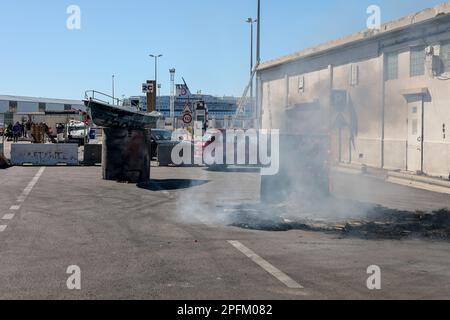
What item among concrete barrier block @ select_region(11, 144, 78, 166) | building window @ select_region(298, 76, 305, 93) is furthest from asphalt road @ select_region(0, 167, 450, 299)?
concrete barrier block @ select_region(11, 144, 78, 166)

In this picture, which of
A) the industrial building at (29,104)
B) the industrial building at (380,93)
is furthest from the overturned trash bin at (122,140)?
the industrial building at (29,104)

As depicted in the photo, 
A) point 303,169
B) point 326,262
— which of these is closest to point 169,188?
point 303,169

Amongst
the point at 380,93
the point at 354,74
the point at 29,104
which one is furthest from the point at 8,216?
the point at 29,104

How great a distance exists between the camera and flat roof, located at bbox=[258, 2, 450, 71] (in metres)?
14.4

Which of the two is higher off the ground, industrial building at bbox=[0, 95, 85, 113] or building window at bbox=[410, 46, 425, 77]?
industrial building at bbox=[0, 95, 85, 113]

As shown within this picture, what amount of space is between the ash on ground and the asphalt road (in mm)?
427

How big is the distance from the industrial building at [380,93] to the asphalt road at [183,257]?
5961 millimetres

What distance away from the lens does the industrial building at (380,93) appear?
50.4 feet

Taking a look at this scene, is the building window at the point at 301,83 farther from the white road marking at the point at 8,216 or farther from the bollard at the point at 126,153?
the white road marking at the point at 8,216

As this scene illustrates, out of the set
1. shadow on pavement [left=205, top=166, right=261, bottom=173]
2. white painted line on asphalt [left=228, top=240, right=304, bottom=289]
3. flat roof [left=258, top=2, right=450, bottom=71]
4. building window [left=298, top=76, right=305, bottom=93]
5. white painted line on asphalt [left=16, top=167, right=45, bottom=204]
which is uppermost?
flat roof [left=258, top=2, right=450, bottom=71]

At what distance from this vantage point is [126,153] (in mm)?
15398

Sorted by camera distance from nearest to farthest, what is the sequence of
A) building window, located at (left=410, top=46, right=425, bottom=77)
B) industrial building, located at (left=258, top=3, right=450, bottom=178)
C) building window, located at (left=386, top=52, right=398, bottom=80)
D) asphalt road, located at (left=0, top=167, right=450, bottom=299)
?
1. asphalt road, located at (left=0, top=167, right=450, bottom=299)
2. industrial building, located at (left=258, top=3, right=450, bottom=178)
3. building window, located at (left=410, top=46, right=425, bottom=77)
4. building window, located at (left=386, top=52, right=398, bottom=80)

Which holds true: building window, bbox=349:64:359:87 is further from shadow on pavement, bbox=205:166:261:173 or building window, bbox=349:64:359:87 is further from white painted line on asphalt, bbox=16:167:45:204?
white painted line on asphalt, bbox=16:167:45:204

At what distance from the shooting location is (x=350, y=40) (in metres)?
19.3
